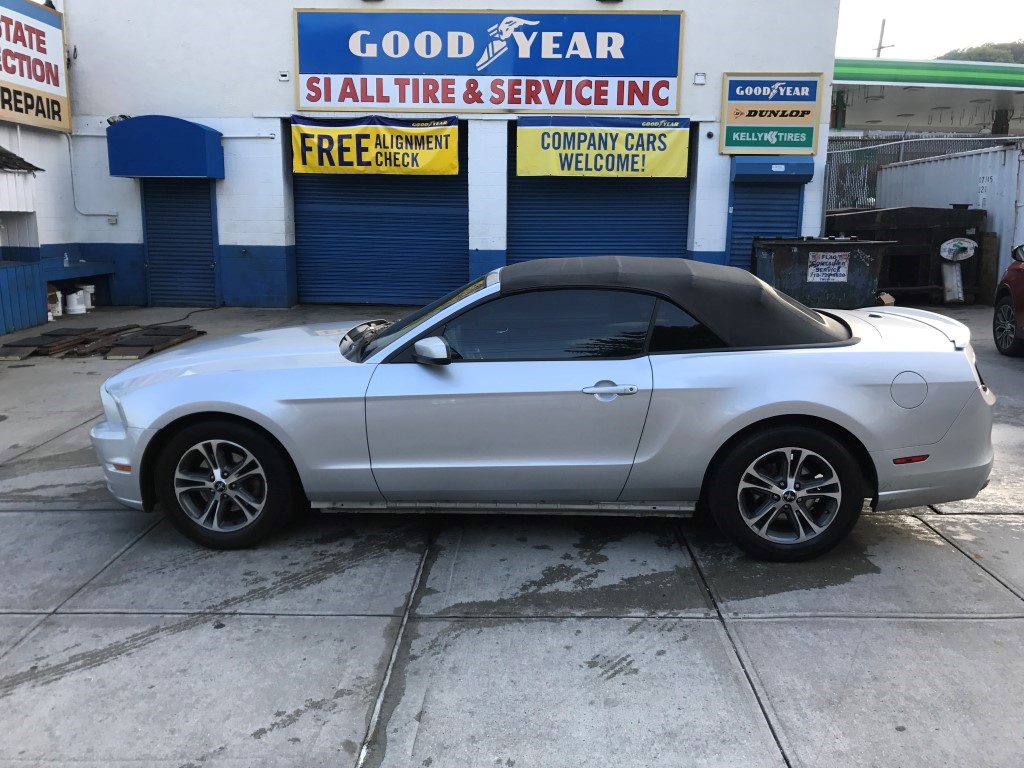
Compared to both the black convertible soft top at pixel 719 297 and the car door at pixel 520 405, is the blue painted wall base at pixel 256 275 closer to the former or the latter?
the black convertible soft top at pixel 719 297

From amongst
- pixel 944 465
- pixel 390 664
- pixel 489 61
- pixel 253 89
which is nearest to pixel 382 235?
pixel 253 89

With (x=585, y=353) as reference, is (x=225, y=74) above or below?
above

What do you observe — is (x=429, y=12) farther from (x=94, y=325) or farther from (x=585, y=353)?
(x=585, y=353)

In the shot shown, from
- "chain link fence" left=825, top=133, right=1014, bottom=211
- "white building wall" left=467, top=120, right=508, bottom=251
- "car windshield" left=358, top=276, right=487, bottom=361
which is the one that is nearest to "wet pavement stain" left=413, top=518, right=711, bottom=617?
"car windshield" left=358, top=276, right=487, bottom=361

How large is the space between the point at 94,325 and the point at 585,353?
34.2 feet

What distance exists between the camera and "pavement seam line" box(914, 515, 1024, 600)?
4055 millimetres

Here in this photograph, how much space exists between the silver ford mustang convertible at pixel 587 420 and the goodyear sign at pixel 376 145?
10025 millimetres

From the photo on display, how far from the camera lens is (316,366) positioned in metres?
4.47

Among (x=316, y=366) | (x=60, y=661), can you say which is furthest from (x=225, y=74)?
(x=60, y=661)

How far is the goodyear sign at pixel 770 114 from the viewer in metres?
13.8

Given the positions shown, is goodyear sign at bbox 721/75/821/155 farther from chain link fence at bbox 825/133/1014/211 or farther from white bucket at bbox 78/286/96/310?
white bucket at bbox 78/286/96/310

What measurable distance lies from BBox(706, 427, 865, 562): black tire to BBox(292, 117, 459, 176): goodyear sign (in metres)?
10.7

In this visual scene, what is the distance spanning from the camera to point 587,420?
13.9 ft

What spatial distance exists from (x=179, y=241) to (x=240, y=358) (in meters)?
11.0
